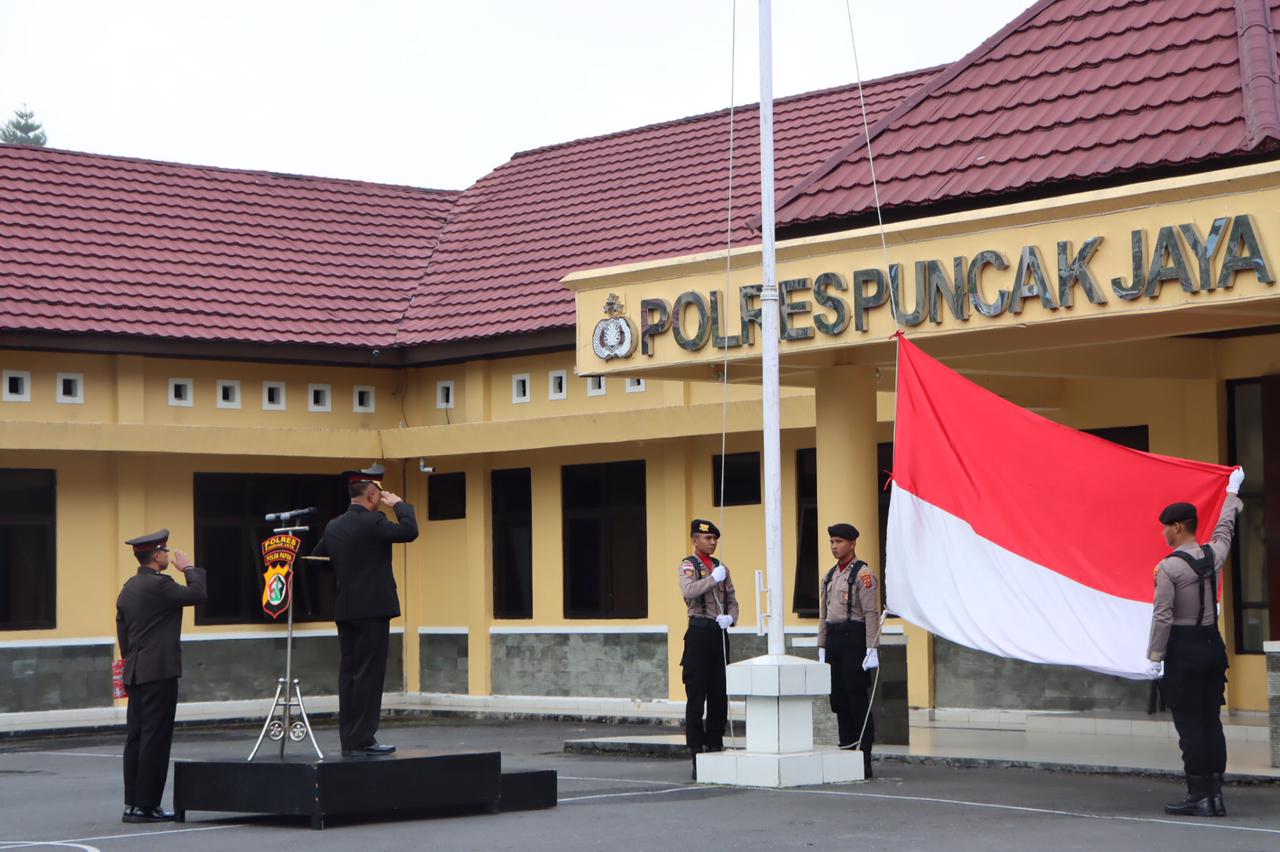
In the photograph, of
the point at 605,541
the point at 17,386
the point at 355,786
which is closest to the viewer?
the point at 355,786

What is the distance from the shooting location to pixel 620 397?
2369 centimetres

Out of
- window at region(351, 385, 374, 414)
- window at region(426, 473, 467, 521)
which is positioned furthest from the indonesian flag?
window at region(351, 385, 374, 414)

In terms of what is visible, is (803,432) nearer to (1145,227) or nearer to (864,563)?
(864,563)

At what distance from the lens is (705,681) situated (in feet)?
54.9

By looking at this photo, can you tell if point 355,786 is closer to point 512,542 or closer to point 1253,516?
point 1253,516

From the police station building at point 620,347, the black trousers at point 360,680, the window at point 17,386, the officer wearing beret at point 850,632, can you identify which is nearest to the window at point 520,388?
the police station building at point 620,347

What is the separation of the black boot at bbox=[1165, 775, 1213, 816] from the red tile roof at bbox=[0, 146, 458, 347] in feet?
48.0

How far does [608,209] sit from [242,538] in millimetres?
6400

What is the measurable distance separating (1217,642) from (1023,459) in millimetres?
1957

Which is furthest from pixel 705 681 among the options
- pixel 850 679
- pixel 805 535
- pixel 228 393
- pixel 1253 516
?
pixel 228 393

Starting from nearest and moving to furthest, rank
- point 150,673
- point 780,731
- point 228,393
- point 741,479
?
point 150,673
point 780,731
point 741,479
point 228,393

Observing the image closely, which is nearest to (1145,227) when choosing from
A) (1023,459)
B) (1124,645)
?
(1023,459)

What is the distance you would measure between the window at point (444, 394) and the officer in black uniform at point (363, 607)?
1293cm

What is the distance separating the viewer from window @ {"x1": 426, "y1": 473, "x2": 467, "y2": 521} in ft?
84.3
